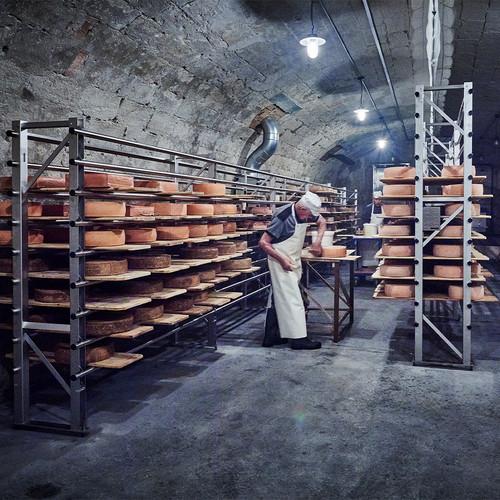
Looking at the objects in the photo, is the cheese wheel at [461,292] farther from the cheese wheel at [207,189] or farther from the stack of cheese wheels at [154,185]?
the stack of cheese wheels at [154,185]

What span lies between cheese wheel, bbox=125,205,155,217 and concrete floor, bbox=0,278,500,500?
139 centimetres

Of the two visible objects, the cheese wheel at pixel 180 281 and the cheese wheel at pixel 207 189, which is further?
the cheese wheel at pixel 207 189

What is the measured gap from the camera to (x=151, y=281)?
170 inches

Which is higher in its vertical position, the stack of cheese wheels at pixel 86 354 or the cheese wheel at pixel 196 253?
the cheese wheel at pixel 196 253

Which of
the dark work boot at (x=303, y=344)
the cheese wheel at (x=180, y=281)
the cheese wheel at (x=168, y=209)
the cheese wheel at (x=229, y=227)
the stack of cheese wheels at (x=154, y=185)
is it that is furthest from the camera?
the cheese wheel at (x=229, y=227)

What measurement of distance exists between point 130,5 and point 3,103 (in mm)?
1527

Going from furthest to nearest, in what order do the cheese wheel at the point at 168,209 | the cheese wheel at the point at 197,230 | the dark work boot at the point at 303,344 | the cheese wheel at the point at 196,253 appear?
the dark work boot at the point at 303,344 → the cheese wheel at the point at 196,253 → the cheese wheel at the point at 197,230 → the cheese wheel at the point at 168,209

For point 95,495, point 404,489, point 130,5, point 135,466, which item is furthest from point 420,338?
point 130,5

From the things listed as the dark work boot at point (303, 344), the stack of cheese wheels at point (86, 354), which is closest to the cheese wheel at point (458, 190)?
the dark work boot at point (303, 344)

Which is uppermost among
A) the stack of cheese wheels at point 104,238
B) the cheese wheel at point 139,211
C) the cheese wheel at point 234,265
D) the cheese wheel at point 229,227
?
the cheese wheel at point 139,211

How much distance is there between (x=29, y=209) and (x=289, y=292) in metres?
2.76

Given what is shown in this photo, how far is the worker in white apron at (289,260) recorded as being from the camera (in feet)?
18.5

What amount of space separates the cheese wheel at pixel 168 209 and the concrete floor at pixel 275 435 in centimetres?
140

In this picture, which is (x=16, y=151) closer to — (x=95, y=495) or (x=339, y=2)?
(x=95, y=495)
